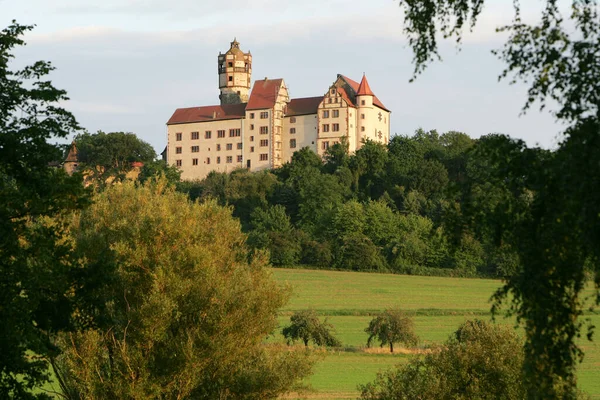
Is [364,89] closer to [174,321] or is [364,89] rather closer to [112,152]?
[112,152]

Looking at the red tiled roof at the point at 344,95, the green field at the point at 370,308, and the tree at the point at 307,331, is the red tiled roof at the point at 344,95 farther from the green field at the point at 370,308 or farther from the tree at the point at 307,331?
the tree at the point at 307,331

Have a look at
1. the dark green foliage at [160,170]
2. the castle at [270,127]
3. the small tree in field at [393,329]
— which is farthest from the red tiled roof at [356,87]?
the small tree in field at [393,329]

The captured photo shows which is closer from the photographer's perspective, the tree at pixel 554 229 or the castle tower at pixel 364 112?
the tree at pixel 554 229

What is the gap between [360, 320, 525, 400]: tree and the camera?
29109 millimetres

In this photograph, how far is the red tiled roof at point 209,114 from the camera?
15038cm

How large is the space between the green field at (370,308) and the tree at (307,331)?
1.66 m

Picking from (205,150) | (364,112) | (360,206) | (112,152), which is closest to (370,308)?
(360,206)

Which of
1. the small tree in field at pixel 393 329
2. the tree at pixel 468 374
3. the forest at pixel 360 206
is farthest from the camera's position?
the forest at pixel 360 206

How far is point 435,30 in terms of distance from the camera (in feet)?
46.4

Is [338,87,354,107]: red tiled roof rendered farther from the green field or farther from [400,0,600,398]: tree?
[400,0,600,398]: tree

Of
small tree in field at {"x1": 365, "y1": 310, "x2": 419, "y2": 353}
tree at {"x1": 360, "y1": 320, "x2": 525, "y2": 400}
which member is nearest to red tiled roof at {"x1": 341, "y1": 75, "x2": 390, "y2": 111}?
small tree in field at {"x1": 365, "y1": 310, "x2": 419, "y2": 353}

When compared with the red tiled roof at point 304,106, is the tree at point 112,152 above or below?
below

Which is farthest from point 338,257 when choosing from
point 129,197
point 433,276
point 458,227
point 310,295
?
point 458,227

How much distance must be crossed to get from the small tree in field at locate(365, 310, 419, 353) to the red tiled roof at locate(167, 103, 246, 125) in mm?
90533
